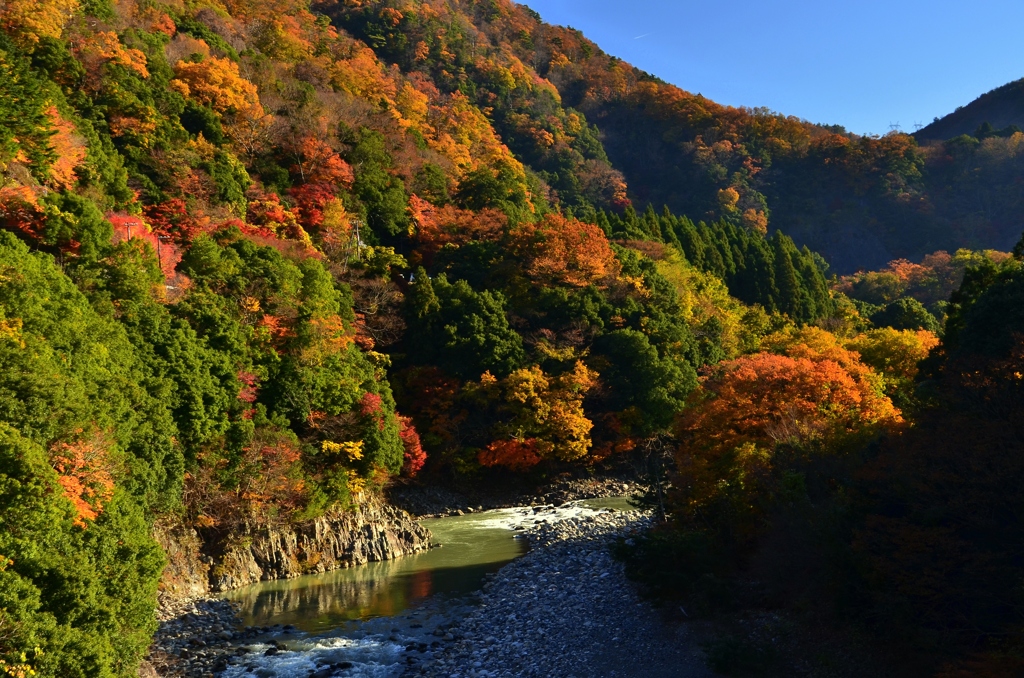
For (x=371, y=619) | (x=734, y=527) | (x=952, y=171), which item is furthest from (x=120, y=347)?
(x=952, y=171)

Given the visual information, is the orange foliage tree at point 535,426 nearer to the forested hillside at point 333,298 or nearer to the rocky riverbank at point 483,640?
the forested hillside at point 333,298

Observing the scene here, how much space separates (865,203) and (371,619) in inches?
2827

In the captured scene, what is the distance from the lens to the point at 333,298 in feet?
99.6

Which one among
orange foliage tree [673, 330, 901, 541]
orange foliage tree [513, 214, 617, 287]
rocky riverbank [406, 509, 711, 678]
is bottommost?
rocky riverbank [406, 509, 711, 678]

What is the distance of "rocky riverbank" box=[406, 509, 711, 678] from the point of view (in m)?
14.6

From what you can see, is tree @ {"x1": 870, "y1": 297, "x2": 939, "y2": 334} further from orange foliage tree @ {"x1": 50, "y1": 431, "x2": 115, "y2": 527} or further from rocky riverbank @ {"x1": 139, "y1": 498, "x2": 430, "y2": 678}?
orange foliage tree @ {"x1": 50, "y1": 431, "x2": 115, "y2": 527}

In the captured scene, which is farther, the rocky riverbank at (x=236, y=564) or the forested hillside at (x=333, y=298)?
the rocky riverbank at (x=236, y=564)

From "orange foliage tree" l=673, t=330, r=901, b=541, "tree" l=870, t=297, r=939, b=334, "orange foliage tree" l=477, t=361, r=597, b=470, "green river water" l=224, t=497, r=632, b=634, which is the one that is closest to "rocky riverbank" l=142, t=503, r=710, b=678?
"green river water" l=224, t=497, r=632, b=634

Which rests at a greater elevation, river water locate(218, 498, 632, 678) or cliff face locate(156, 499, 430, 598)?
cliff face locate(156, 499, 430, 598)

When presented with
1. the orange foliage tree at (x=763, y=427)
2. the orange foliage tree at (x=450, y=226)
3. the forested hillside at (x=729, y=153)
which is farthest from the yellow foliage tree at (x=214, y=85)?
the forested hillside at (x=729, y=153)

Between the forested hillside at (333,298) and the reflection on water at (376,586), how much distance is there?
8.21 feet

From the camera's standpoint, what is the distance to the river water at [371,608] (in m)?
16.2

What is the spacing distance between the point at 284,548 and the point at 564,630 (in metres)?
10.8

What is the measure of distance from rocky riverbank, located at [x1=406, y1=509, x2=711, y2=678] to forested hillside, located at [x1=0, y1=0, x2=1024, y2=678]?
3654mm
